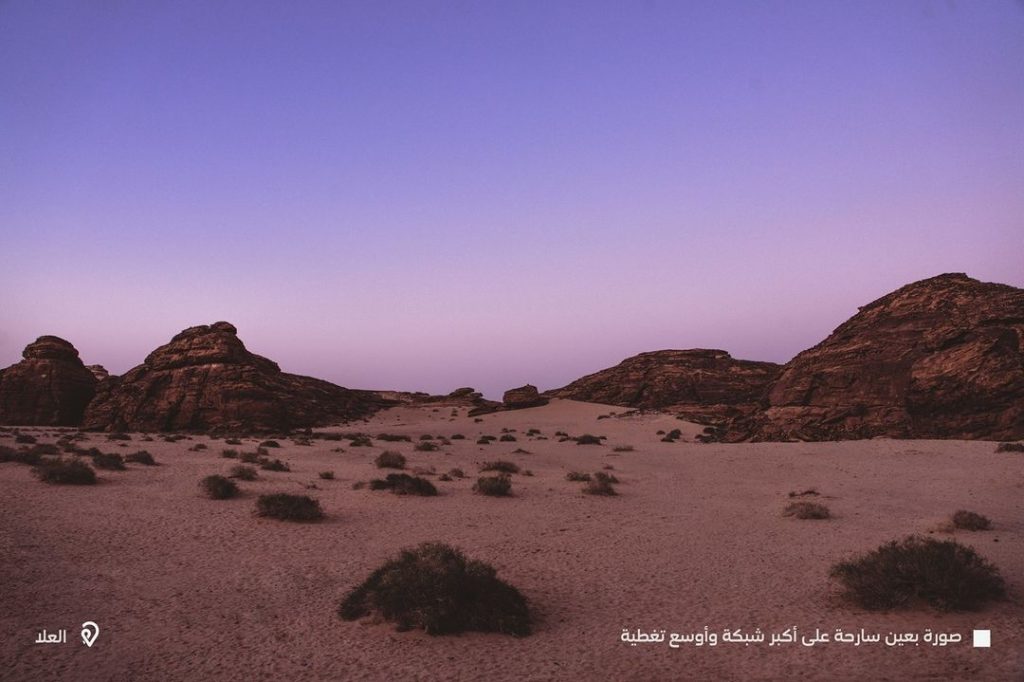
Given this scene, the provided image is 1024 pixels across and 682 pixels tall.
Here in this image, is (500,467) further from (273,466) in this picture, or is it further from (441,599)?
(441,599)

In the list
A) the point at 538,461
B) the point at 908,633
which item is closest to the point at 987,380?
the point at 538,461

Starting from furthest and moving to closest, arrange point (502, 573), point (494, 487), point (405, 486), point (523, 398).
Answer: point (523, 398) → point (494, 487) → point (405, 486) → point (502, 573)

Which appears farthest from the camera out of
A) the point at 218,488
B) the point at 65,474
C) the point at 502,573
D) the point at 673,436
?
the point at 673,436

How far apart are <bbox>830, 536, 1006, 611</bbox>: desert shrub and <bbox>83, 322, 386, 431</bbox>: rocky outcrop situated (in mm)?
37719

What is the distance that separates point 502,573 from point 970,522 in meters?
9.32

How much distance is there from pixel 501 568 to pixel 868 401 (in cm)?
2545

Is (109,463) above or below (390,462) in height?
above

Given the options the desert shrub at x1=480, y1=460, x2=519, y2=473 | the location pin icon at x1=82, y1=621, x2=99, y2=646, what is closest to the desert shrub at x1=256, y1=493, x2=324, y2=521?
the location pin icon at x1=82, y1=621, x2=99, y2=646

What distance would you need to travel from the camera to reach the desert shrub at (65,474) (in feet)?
48.4

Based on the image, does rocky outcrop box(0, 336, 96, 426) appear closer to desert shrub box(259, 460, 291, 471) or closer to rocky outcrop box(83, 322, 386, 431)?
rocky outcrop box(83, 322, 386, 431)

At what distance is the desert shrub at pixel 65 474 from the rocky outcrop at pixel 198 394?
23733 millimetres

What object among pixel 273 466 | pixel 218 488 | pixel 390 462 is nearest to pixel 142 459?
pixel 273 466

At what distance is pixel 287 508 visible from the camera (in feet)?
41.7

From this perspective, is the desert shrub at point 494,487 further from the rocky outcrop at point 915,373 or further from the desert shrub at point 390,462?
the rocky outcrop at point 915,373
